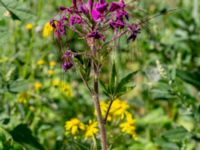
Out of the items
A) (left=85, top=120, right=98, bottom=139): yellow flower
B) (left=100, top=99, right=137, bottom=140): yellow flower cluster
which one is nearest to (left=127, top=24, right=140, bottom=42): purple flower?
(left=85, top=120, right=98, bottom=139): yellow flower

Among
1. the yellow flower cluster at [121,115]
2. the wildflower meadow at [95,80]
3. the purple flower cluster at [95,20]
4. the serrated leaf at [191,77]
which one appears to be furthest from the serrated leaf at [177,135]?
the purple flower cluster at [95,20]

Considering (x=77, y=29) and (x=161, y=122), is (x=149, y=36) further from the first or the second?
(x=77, y=29)

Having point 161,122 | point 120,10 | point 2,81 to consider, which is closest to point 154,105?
point 161,122

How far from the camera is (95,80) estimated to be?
134cm

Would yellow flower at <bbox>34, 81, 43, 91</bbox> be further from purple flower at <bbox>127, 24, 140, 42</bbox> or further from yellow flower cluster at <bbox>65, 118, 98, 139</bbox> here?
purple flower at <bbox>127, 24, 140, 42</bbox>

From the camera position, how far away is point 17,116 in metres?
2.30

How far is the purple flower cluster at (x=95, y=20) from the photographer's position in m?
1.27

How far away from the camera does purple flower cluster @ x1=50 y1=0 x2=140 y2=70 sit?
127 centimetres

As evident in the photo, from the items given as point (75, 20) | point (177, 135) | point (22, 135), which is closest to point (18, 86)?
point (22, 135)

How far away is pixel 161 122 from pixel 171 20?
2.34 feet

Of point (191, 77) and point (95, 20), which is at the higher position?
point (95, 20)

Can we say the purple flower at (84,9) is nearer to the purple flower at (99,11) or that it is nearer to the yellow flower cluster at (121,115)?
the purple flower at (99,11)

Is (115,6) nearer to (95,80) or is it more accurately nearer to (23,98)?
(95,80)

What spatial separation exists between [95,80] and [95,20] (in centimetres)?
17
